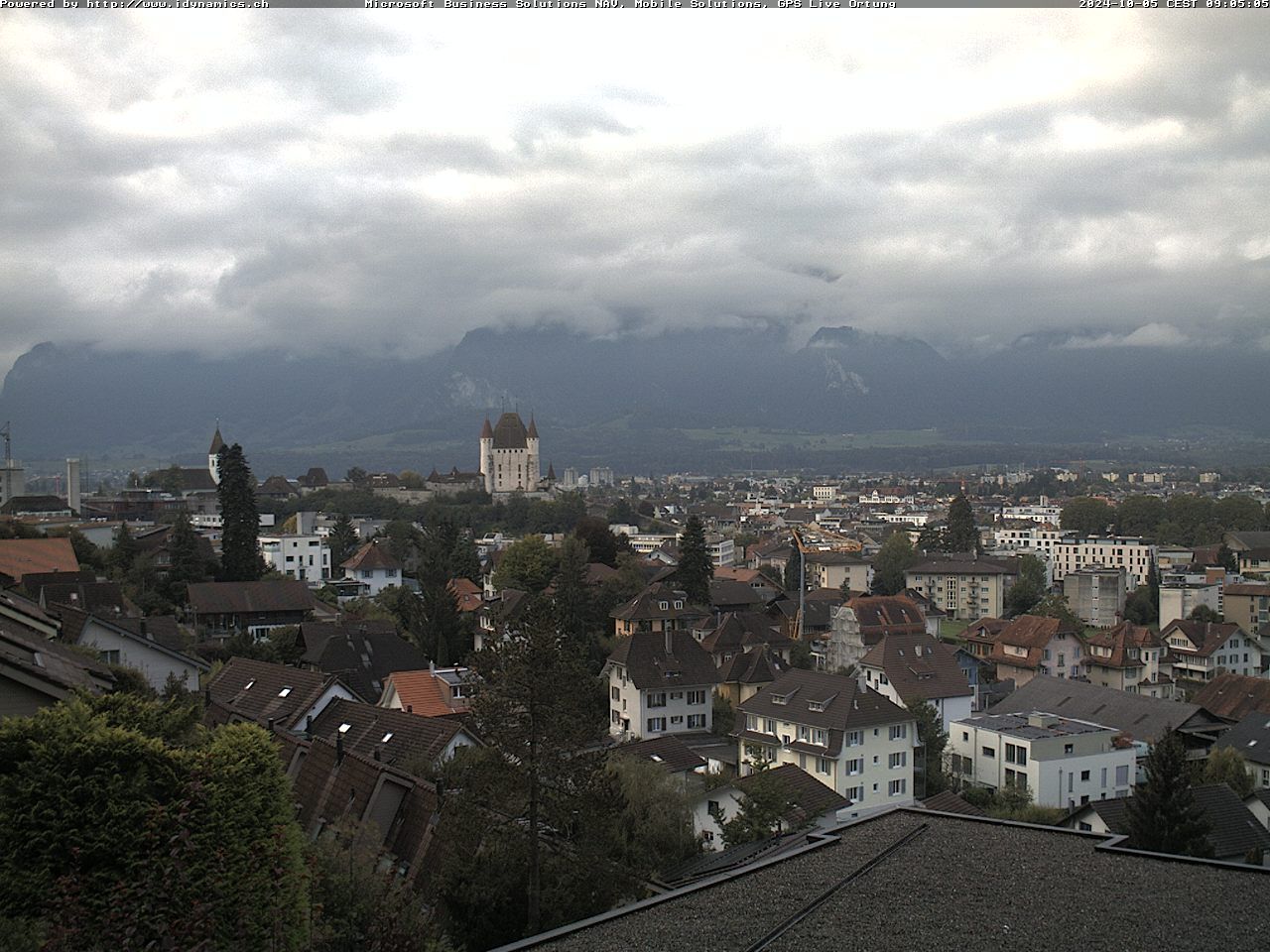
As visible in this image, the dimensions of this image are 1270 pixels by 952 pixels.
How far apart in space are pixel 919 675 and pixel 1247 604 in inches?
1459

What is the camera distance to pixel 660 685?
36.3 meters

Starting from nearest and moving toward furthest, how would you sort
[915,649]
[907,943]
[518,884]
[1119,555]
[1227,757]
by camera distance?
[907,943] < [518,884] < [1227,757] < [915,649] < [1119,555]

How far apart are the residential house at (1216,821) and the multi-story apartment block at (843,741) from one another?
19.3ft

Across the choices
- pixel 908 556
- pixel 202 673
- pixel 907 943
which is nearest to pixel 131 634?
pixel 202 673

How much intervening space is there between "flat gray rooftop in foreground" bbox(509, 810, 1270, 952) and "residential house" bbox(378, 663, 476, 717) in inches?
693

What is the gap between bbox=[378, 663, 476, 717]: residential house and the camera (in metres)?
27.7

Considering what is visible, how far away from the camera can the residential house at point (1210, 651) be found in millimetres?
52719

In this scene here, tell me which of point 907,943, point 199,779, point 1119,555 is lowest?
point 1119,555

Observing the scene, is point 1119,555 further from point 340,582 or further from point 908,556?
point 340,582

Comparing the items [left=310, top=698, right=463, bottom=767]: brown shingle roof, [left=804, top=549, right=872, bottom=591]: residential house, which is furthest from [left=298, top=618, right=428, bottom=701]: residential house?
[left=804, top=549, right=872, bottom=591]: residential house

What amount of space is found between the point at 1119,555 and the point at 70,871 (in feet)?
318

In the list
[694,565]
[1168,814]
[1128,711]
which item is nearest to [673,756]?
[1168,814]

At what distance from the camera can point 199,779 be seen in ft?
31.0

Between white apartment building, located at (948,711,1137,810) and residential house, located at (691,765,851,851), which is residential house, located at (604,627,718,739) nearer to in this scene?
white apartment building, located at (948,711,1137,810)
